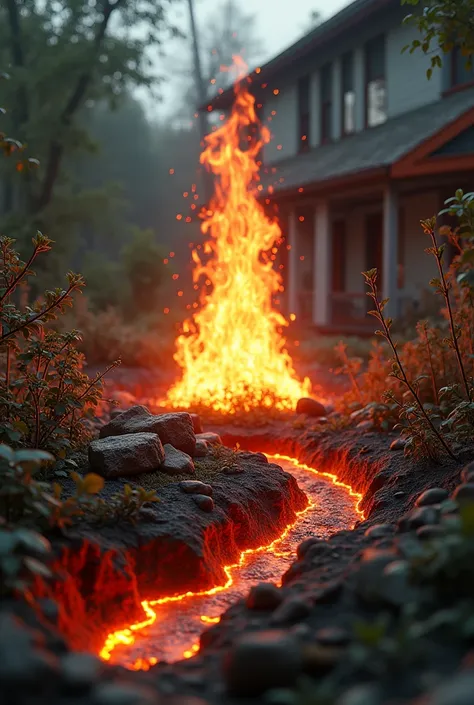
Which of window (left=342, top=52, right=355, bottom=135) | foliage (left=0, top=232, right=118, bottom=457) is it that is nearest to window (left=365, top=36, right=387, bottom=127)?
window (left=342, top=52, right=355, bottom=135)

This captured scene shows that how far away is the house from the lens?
45.5 ft

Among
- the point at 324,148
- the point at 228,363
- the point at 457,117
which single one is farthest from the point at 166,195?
the point at 228,363

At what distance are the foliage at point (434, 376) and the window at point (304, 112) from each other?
39.7ft

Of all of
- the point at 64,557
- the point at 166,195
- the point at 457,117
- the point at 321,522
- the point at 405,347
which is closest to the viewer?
the point at 64,557

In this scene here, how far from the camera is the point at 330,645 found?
278cm

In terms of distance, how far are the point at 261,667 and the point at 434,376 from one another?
434 cm

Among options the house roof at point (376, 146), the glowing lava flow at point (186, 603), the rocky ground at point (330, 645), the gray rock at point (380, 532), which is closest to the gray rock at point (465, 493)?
the rocky ground at point (330, 645)

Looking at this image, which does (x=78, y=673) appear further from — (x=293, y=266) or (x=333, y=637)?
(x=293, y=266)

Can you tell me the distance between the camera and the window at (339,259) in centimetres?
1869

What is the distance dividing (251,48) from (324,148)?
29102mm

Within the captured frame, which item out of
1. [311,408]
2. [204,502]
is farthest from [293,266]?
[204,502]

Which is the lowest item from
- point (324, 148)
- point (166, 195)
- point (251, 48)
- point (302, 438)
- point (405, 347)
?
point (302, 438)

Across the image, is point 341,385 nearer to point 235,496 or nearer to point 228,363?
point 228,363

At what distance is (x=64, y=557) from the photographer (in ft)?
12.2
